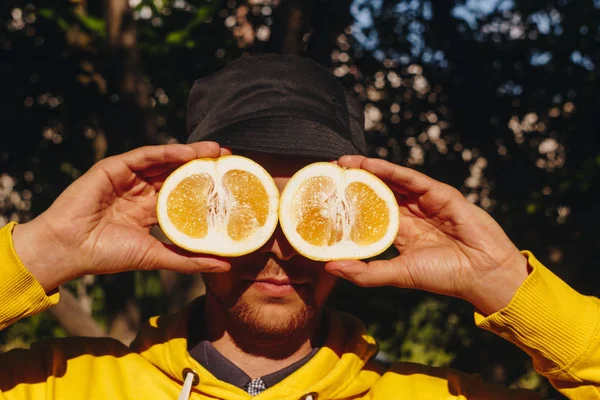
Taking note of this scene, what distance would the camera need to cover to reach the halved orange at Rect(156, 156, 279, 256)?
8.44ft

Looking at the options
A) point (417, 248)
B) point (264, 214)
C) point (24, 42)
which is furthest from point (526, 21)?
point (24, 42)

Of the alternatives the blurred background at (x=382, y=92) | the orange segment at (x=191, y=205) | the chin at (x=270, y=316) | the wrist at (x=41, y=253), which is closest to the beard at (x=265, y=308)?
the chin at (x=270, y=316)

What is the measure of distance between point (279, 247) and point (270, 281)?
0.16 meters

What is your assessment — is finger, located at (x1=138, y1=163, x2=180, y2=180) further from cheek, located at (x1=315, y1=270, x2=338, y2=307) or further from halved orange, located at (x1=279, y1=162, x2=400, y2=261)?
cheek, located at (x1=315, y1=270, x2=338, y2=307)

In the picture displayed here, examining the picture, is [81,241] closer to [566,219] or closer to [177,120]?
[177,120]

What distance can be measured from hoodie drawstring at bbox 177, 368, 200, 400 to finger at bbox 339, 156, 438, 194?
42.4 inches

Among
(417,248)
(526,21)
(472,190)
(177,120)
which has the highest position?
(526,21)

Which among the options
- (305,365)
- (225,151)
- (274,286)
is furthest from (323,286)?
(225,151)

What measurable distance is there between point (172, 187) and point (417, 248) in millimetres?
1083

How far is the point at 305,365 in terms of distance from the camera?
9.02ft

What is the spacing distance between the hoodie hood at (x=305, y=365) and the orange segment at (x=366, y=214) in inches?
21.8

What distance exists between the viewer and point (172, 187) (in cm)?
261

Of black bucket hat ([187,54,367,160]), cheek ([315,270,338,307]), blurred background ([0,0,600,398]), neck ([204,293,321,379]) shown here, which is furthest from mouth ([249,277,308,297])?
blurred background ([0,0,600,398])

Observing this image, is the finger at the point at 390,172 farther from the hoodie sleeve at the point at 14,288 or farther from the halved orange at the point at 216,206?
the hoodie sleeve at the point at 14,288
